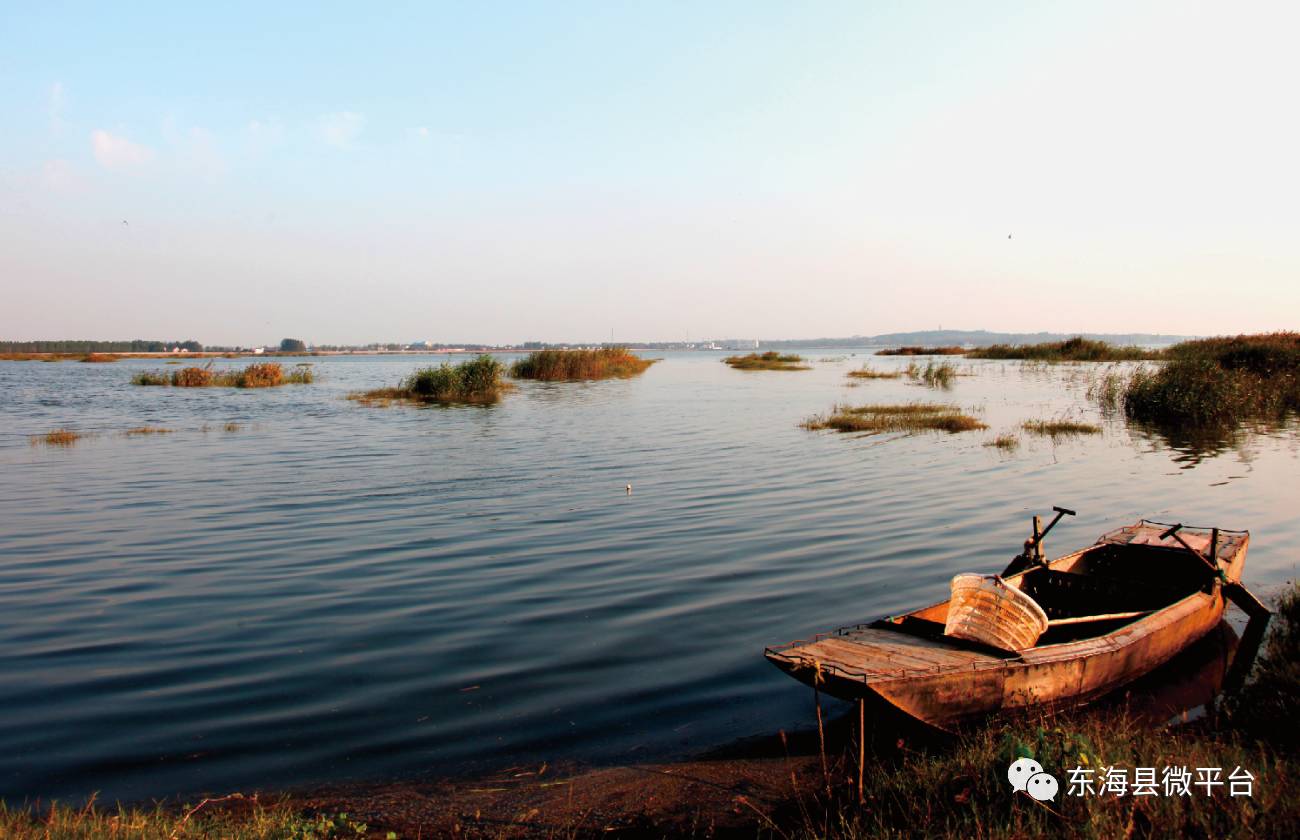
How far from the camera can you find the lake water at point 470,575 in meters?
7.04

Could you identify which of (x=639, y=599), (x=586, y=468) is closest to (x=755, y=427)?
(x=586, y=468)

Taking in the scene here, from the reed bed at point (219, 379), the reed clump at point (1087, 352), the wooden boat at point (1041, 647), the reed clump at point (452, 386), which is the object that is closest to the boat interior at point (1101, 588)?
the wooden boat at point (1041, 647)

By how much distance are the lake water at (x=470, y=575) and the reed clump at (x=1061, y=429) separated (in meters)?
0.82

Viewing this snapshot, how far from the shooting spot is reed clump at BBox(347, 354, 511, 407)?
4697 centimetres

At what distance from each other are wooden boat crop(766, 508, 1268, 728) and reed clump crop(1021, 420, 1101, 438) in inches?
Result: 720

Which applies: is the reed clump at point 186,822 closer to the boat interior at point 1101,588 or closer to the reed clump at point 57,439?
the boat interior at point 1101,588

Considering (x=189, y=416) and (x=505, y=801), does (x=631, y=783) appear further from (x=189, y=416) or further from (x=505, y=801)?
(x=189, y=416)

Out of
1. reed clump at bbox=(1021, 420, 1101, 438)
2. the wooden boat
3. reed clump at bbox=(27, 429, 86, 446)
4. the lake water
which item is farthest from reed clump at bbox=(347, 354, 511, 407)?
the wooden boat

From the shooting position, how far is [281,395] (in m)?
50.8

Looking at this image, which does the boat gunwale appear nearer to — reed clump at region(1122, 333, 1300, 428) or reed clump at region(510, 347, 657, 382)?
reed clump at region(1122, 333, 1300, 428)

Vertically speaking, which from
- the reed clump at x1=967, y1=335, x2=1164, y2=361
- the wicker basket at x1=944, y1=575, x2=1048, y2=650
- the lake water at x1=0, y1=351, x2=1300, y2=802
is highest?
the reed clump at x1=967, y1=335, x2=1164, y2=361

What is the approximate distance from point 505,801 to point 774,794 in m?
1.98

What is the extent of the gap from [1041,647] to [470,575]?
7720 mm

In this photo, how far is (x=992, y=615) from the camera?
7207 millimetres
